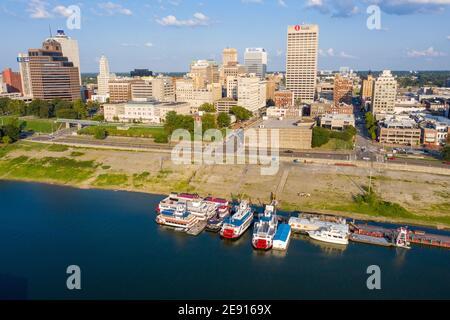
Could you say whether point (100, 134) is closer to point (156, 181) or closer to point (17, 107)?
point (156, 181)

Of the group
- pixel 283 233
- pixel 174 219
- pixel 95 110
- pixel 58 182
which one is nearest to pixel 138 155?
pixel 58 182

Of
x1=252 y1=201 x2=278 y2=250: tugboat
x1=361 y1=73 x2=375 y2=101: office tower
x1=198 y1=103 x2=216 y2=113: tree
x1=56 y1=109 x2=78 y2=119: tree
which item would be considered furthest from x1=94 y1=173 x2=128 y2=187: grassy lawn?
x1=361 y1=73 x2=375 y2=101: office tower

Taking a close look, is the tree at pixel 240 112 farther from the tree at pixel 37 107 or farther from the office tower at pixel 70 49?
the office tower at pixel 70 49

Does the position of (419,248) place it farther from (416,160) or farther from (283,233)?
(416,160)

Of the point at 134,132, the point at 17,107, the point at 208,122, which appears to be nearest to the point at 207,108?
the point at 208,122

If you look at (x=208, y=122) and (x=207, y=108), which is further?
(x=207, y=108)

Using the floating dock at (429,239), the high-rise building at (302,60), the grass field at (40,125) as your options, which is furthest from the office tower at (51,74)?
the floating dock at (429,239)
